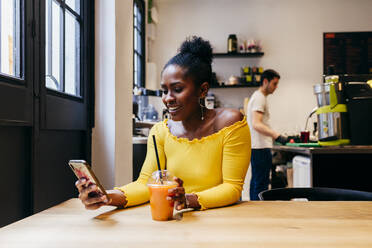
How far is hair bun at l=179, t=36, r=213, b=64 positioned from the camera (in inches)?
55.7

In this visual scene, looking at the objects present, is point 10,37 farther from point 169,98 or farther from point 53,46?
point 169,98

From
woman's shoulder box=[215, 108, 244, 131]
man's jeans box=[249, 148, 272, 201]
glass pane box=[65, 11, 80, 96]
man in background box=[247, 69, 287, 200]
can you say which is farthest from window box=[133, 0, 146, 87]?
woman's shoulder box=[215, 108, 244, 131]

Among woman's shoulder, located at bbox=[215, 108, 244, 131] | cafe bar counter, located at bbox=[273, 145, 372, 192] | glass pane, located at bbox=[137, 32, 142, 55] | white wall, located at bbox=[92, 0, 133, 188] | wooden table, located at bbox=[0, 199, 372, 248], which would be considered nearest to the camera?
wooden table, located at bbox=[0, 199, 372, 248]

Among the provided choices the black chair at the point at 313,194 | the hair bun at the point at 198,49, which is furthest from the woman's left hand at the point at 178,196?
the hair bun at the point at 198,49

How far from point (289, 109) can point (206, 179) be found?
4409mm

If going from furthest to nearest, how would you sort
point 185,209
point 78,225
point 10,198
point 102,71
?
1. point 102,71
2. point 10,198
3. point 185,209
4. point 78,225

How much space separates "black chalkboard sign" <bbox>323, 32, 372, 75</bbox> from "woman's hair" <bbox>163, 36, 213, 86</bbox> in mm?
4391

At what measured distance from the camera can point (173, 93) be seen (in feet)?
4.26

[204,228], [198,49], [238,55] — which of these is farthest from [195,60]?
[238,55]

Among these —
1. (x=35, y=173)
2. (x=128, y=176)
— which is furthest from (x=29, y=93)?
(x=128, y=176)

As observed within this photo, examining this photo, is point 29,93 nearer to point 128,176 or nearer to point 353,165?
point 128,176

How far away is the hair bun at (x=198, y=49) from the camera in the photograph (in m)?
1.41

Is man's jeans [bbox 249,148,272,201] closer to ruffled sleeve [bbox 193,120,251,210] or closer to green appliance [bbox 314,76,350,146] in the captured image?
green appliance [bbox 314,76,350,146]

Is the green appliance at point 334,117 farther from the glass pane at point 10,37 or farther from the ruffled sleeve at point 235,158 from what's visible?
the glass pane at point 10,37
